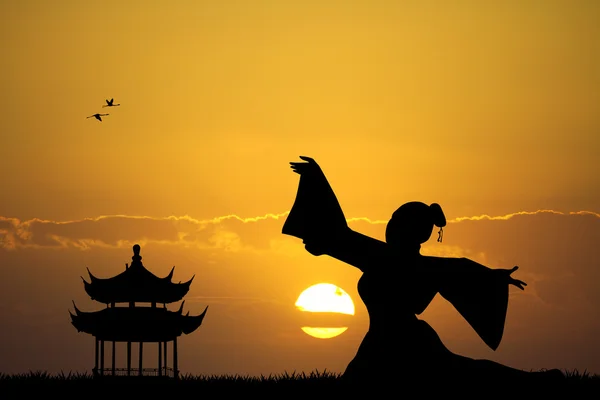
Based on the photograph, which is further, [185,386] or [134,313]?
[134,313]

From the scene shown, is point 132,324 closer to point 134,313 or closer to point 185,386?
point 134,313

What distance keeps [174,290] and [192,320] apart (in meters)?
1.55

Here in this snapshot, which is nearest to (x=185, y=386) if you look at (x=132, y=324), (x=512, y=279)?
(x=132, y=324)

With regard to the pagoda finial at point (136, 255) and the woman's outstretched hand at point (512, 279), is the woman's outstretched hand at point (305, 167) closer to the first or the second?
the woman's outstretched hand at point (512, 279)

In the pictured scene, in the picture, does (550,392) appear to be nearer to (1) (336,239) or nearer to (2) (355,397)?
(2) (355,397)

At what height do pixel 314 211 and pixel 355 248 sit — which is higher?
pixel 314 211

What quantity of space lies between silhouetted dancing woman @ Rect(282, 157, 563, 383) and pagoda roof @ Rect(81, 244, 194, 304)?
18.0 metres

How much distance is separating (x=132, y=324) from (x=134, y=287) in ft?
3.38

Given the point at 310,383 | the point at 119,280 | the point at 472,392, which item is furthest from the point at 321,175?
the point at 119,280

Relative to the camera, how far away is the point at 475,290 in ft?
41.4

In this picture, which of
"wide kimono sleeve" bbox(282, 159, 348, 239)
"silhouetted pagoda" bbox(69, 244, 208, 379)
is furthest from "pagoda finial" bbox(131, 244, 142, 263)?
"wide kimono sleeve" bbox(282, 159, 348, 239)

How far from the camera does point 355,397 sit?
11.8 m

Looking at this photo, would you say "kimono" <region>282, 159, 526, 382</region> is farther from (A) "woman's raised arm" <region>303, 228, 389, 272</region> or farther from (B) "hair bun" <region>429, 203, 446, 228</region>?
(B) "hair bun" <region>429, 203, 446, 228</region>

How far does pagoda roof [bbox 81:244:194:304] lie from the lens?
30375 mm
